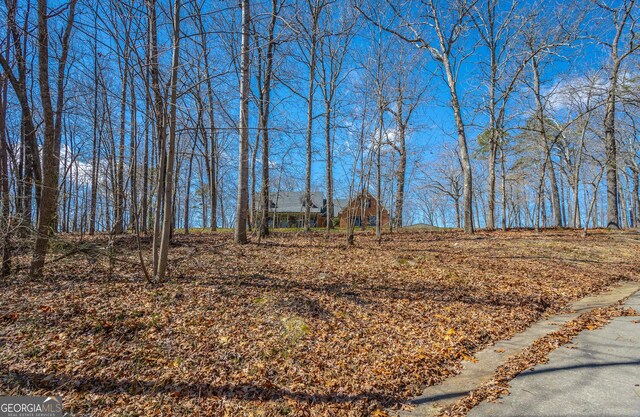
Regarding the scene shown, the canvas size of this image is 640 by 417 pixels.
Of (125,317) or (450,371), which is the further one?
(125,317)

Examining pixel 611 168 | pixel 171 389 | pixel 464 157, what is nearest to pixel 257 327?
pixel 171 389

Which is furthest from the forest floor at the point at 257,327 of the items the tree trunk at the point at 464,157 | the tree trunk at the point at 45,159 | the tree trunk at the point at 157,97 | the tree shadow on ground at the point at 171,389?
the tree trunk at the point at 464,157

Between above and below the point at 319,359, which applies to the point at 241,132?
above

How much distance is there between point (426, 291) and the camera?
4.83 m

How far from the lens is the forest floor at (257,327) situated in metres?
2.50

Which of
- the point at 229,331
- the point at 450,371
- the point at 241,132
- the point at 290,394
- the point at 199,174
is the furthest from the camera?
the point at 199,174

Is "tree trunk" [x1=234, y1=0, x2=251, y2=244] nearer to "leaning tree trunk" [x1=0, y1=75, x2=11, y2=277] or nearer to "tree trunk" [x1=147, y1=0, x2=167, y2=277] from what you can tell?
"tree trunk" [x1=147, y1=0, x2=167, y2=277]

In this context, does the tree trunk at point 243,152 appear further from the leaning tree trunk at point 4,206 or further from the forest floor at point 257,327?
the leaning tree trunk at point 4,206

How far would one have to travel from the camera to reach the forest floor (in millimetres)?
2502

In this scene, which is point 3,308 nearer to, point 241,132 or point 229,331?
point 229,331

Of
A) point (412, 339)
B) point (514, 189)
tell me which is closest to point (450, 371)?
point (412, 339)

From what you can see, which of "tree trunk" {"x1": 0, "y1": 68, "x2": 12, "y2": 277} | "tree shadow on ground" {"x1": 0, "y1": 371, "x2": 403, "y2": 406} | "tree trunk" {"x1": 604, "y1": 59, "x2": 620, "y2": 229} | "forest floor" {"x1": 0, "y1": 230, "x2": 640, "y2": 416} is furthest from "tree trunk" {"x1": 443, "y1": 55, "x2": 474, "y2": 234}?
"tree trunk" {"x1": 0, "y1": 68, "x2": 12, "y2": 277}

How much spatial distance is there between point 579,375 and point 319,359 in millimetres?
2388

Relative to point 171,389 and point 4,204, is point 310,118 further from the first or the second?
point 171,389
